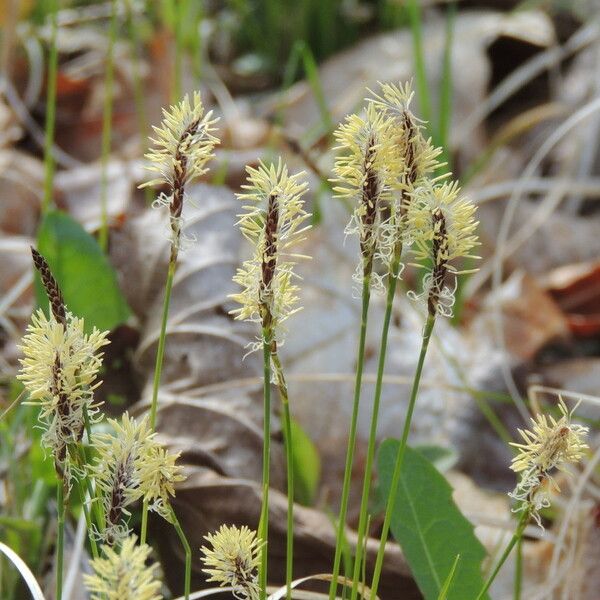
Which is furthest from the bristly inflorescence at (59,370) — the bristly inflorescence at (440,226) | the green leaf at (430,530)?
the green leaf at (430,530)

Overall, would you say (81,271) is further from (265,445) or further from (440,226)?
(440,226)

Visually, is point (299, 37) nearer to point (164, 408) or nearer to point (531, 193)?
point (531, 193)

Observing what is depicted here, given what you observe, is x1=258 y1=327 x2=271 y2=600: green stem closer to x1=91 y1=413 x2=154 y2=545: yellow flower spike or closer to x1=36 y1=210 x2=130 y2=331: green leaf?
x1=91 y1=413 x2=154 y2=545: yellow flower spike

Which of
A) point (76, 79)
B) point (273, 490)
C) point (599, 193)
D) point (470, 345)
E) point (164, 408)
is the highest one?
point (76, 79)

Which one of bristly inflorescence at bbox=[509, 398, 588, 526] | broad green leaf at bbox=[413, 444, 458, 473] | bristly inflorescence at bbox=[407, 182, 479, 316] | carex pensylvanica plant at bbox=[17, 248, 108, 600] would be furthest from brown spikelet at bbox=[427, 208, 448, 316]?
broad green leaf at bbox=[413, 444, 458, 473]

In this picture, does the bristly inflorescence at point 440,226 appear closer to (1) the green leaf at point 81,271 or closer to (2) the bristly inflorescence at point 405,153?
(2) the bristly inflorescence at point 405,153

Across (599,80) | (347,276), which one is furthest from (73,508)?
(599,80)
